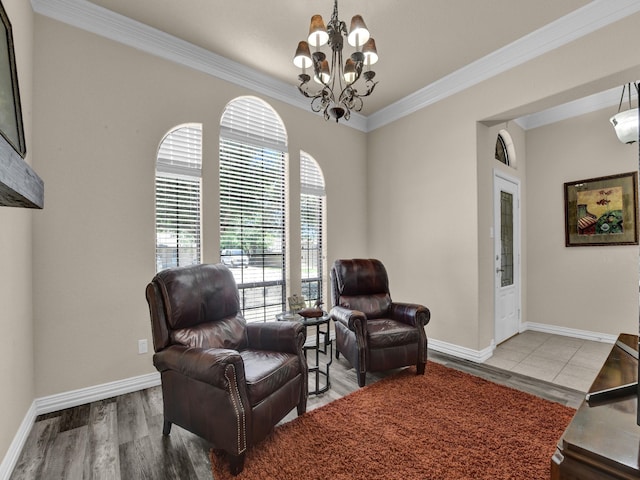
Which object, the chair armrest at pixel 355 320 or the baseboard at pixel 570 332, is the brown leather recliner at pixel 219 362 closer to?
the chair armrest at pixel 355 320

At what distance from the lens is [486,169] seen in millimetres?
3412

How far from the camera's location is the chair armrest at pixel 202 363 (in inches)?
64.4

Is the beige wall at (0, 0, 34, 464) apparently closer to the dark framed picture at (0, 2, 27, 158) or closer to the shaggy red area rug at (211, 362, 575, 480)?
the dark framed picture at (0, 2, 27, 158)

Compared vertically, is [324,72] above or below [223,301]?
above

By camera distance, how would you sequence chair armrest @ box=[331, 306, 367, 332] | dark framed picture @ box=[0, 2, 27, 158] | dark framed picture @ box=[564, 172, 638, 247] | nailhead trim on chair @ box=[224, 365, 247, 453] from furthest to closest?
dark framed picture @ box=[564, 172, 638, 247] < chair armrest @ box=[331, 306, 367, 332] < nailhead trim on chair @ box=[224, 365, 247, 453] < dark framed picture @ box=[0, 2, 27, 158]

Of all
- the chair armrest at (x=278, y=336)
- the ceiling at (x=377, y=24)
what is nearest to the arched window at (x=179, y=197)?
the ceiling at (x=377, y=24)

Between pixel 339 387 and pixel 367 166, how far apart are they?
3.14 meters

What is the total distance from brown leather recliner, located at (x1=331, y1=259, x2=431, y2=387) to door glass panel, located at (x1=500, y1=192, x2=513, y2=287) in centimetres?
178

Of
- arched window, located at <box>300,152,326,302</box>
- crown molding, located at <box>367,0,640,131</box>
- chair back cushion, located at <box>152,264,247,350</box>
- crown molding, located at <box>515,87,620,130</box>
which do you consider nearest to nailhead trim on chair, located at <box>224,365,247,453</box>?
chair back cushion, located at <box>152,264,247,350</box>

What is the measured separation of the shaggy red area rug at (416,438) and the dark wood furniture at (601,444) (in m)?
0.95

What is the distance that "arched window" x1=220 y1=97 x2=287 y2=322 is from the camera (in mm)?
3207

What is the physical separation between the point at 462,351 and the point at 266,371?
8.14 ft

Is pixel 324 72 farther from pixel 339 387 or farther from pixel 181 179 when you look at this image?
pixel 339 387

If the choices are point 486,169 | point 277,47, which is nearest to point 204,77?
point 277,47
